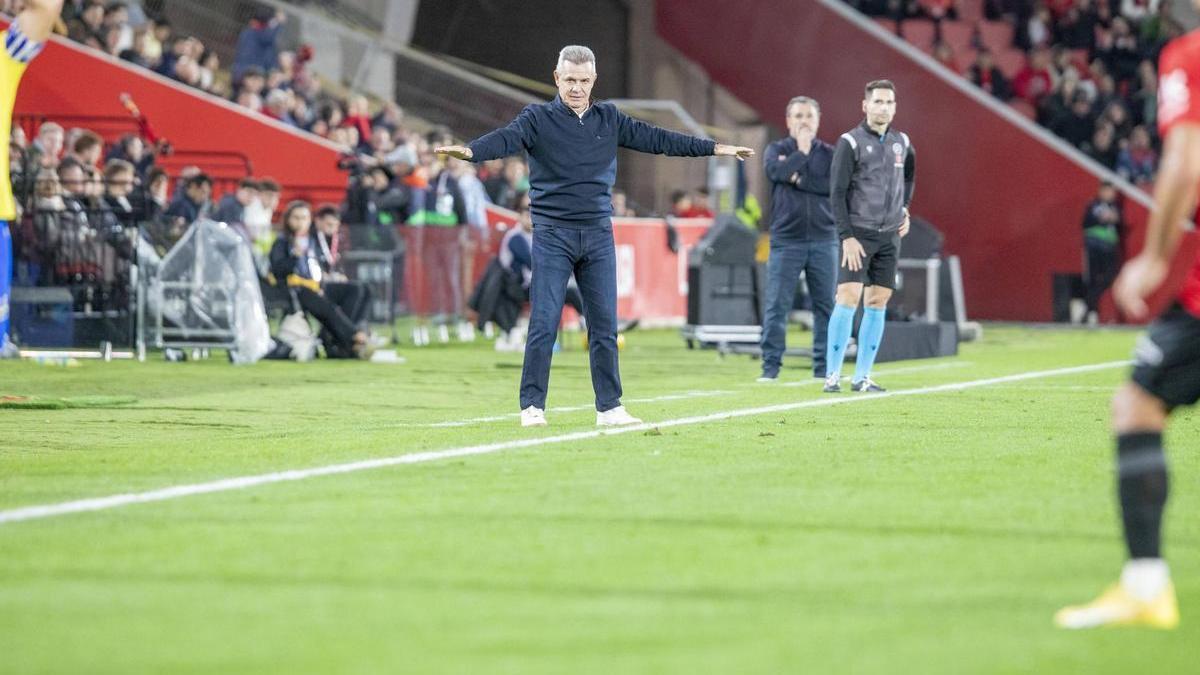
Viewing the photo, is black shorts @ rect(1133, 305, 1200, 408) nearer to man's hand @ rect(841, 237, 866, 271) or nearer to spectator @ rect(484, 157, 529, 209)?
man's hand @ rect(841, 237, 866, 271)

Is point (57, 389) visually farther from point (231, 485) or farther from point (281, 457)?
point (231, 485)

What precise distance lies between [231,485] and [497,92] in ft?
76.3

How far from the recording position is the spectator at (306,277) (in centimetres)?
1917

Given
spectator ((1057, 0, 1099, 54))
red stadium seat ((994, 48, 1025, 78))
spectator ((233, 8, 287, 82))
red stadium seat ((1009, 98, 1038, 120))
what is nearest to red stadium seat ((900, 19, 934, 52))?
red stadium seat ((994, 48, 1025, 78))

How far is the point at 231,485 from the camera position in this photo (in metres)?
7.86

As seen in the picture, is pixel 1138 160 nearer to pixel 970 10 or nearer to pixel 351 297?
pixel 970 10

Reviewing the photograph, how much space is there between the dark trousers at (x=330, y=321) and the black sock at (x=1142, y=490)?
47.7ft

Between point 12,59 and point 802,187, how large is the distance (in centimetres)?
624

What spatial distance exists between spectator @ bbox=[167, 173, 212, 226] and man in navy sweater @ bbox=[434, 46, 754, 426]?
401 inches

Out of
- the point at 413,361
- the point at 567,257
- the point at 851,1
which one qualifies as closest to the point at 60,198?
the point at 413,361

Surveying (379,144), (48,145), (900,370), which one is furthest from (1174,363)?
(379,144)

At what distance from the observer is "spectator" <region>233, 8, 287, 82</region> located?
2723 cm

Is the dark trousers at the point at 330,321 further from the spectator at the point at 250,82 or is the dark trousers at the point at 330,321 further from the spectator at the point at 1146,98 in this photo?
the spectator at the point at 1146,98

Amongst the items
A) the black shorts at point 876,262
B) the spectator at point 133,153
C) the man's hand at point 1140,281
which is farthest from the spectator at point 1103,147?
the man's hand at point 1140,281
